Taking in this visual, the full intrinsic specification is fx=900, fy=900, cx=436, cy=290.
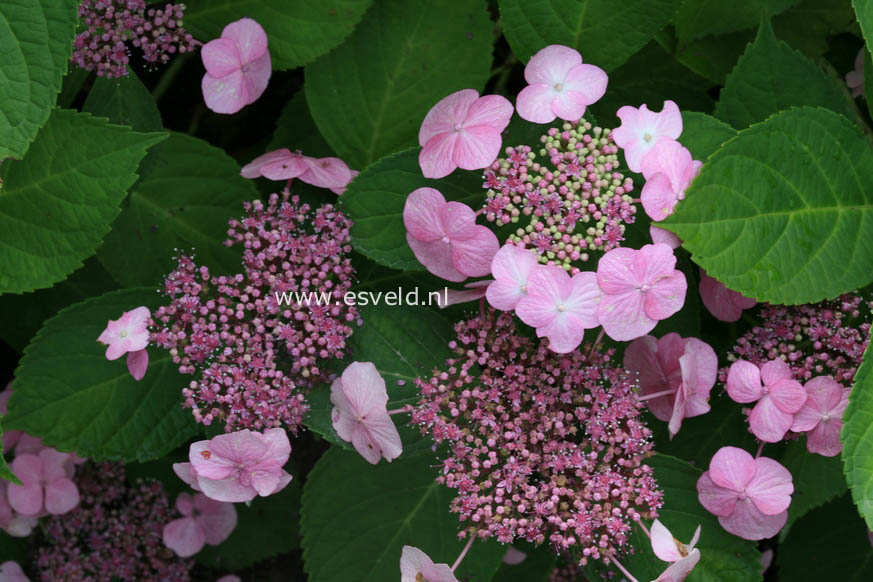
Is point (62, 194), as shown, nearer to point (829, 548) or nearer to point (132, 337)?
point (132, 337)

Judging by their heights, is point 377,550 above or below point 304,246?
below

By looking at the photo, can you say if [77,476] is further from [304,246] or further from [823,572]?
[823,572]

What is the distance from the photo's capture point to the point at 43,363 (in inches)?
64.2

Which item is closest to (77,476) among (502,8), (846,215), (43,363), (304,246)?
(43,363)

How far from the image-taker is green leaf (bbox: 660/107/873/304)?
128 centimetres

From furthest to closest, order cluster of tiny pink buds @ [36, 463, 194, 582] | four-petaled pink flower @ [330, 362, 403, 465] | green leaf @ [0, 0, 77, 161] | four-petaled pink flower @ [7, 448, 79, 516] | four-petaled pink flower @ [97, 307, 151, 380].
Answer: cluster of tiny pink buds @ [36, 463, 194, 582] < four-petaled pink flower @ [7, 448, 79, 516] < four-petaled pink flower @ [97, 307, 151, 380] < four-petaled pink flower @ [330, 362, 403, 465] < green leaf @ [0, 0, 77, 161]

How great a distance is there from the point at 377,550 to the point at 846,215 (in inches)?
38.9

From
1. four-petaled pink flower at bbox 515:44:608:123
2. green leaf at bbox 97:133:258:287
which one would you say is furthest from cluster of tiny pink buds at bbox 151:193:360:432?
four-petaled pink flower at bbox 515:44:608:123

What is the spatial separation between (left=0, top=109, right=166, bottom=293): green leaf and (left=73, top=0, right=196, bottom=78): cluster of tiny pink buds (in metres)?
0.23

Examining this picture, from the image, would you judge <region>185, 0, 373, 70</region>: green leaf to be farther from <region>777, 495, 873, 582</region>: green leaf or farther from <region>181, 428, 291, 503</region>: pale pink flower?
<region>777, 495, 873, 582</region>: green leaf

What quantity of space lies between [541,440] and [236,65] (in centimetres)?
88

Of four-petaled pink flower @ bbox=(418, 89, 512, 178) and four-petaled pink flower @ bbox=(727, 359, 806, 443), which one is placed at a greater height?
four-petaled pink flower @ bbox=(418, 89, 512, 178)

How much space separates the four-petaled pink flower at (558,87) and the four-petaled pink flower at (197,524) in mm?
1182

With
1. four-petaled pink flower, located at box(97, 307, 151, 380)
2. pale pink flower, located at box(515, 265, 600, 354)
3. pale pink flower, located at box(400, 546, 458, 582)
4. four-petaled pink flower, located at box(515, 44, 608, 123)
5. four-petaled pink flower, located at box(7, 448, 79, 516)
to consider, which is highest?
four-petaled pink flower, located at box(515, 44, 608, 123)
